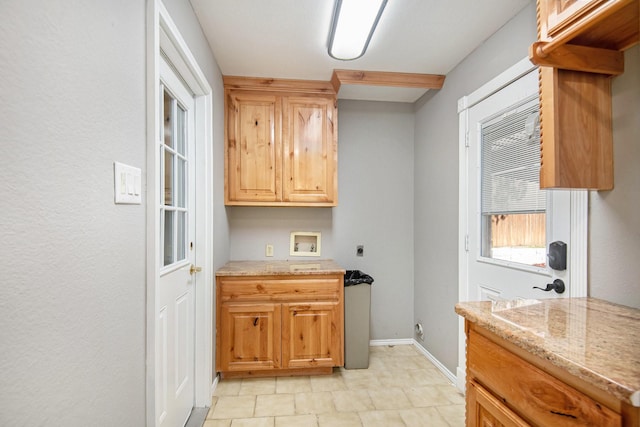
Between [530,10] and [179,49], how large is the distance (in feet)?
6.18

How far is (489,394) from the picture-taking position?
40.3 inches

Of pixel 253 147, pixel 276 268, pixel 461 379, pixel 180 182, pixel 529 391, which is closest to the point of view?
pixel 529 391

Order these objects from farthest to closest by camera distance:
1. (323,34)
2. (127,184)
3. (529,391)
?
1. (323,34)
2. (127,184)
3. (529,391)

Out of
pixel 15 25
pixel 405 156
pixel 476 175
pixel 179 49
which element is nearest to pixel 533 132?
pixel 476 175

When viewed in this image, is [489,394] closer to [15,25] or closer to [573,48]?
[573,48]

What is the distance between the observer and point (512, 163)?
185 cm

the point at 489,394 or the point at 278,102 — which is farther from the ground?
the point at 278,102

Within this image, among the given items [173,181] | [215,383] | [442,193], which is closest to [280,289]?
[215,383]

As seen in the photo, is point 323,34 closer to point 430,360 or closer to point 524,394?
point 524,394

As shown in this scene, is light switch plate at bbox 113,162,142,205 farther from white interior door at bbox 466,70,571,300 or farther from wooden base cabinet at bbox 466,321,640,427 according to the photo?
white interior door at bbox 466,70,571,300

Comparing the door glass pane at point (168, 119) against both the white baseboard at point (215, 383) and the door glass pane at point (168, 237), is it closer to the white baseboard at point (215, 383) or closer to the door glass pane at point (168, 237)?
the door glass pane at point (168, 237)

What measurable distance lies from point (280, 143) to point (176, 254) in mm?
1321

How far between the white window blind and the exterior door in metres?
1.93

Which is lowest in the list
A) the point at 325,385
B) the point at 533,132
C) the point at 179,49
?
the point at 325,385
